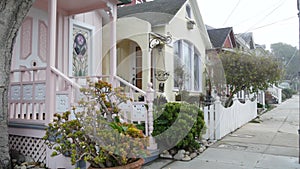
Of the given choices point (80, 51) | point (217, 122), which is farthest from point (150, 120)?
point (80, 51)

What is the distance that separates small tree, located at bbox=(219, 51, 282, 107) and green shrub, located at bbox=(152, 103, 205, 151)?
4.83 m

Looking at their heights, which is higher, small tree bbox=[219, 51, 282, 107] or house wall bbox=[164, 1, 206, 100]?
house wall bbox=[164, 1, 206, 100]

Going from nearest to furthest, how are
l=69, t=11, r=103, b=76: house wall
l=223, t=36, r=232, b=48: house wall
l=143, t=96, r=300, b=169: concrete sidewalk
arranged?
l=143, t=96, r=300, b=169: concrete sidewalk < l=69, t=11, r=103, b=76: house wall < l=223, t=36, r=232, b=48: house wall

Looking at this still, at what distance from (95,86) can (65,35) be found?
10.5 ft

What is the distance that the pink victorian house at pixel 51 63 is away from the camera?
13.8 feet

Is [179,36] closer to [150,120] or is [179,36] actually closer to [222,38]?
[150,120]

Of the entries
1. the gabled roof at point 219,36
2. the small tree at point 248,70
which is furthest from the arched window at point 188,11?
the gabled roof at point 219,36

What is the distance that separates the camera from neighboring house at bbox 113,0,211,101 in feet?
27.6

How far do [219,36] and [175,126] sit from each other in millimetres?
11875

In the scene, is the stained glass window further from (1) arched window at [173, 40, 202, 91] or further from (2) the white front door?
(1) arched window at [173, 40, 202, 91]

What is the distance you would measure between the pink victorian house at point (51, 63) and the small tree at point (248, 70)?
14.9 ft

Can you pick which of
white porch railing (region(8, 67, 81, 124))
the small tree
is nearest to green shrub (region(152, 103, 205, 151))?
white porch railing (region(8, 67, 81, 124))

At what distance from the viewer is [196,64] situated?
11.6m

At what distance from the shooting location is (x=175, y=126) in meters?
4.84
